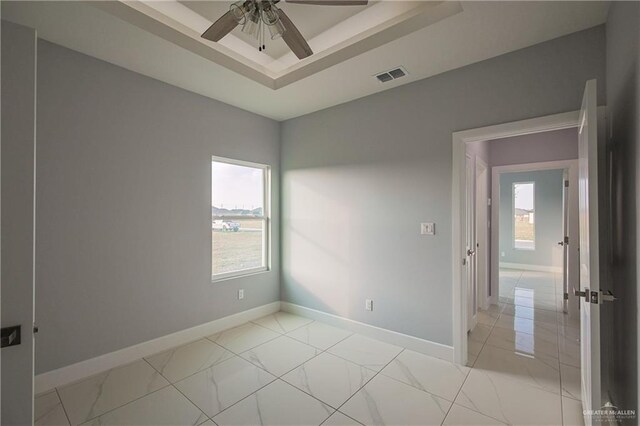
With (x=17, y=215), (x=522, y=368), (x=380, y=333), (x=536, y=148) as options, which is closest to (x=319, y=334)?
(x=380, y=333)

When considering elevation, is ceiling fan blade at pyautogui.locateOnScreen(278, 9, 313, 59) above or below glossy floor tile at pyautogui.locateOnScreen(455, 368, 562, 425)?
above

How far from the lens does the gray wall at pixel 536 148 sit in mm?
3948

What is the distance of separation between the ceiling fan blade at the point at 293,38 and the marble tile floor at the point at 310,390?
264 cm

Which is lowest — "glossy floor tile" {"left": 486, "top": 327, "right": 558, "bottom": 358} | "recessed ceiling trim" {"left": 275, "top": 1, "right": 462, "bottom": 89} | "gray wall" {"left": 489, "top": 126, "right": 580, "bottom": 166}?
"glossy floor tile" {"left": 486, "top": 327, "right": 558, "bottom": 358}

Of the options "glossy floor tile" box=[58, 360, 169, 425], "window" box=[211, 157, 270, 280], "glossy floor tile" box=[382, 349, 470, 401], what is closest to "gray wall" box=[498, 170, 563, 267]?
"glossy floor tile" box=[382, 349, 470, 401]

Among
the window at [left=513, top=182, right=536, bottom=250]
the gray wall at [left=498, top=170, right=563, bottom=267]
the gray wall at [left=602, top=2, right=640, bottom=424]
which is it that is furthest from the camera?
the window at [left=513, top=182, right=536, bottom=250]

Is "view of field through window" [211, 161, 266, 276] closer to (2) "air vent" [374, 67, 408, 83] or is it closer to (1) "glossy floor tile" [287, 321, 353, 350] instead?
(1) "glossy floor tile" [287, 321, 353, 350]

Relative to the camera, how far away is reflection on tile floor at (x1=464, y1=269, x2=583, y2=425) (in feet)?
6.47

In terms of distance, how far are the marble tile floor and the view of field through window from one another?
1.10 meters

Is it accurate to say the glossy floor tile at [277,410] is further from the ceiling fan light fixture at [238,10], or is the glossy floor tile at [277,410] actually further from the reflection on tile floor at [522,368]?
the ceiling fan light fixture at [238,10]

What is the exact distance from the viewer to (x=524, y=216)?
7.42m

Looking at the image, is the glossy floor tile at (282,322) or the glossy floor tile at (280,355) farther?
the glossy floor tile at (282,322)

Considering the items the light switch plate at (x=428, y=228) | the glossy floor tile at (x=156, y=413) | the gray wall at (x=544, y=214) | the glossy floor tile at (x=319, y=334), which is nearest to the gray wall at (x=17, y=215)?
the glossy floor tile at (x=156, y=413)

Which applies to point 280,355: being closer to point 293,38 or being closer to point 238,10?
point 293,38
